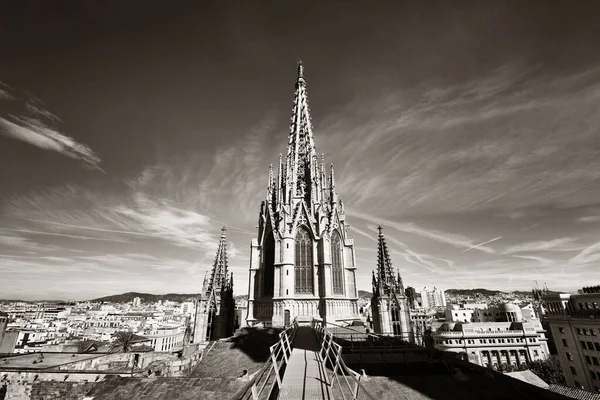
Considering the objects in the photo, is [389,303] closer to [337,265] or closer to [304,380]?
[337,265]

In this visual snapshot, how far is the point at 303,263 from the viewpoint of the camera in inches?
1224

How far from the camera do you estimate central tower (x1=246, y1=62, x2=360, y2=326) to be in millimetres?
29094

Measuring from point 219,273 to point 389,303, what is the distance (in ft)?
63.0

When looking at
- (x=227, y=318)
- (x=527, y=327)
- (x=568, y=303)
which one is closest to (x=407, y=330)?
(x=227, y=318)

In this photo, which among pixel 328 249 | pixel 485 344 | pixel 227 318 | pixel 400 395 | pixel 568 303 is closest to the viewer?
pixel 400 395

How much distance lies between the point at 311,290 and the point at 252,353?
11.2 metres

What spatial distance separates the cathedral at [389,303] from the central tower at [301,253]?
8.56 feet

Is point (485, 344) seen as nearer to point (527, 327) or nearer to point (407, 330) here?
point (527, 327)

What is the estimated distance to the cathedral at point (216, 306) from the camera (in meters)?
30.9

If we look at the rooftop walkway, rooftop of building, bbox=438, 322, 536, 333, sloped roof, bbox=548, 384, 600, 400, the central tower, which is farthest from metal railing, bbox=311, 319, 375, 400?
rooftop of building, bbox=438, 322, 536, 333

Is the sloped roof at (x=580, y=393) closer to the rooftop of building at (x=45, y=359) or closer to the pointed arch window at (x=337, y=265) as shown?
the pointed arch window at (x=337, y=265)

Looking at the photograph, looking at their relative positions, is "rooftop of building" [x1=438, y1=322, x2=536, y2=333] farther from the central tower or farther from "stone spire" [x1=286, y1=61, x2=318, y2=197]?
"stone spire" [x1=286, y1=61, x2=318, y2=197]

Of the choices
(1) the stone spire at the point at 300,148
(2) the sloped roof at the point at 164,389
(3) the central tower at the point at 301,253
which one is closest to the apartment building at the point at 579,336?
(3) the central tower at the point at 301,253

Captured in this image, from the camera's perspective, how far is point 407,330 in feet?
93.6
